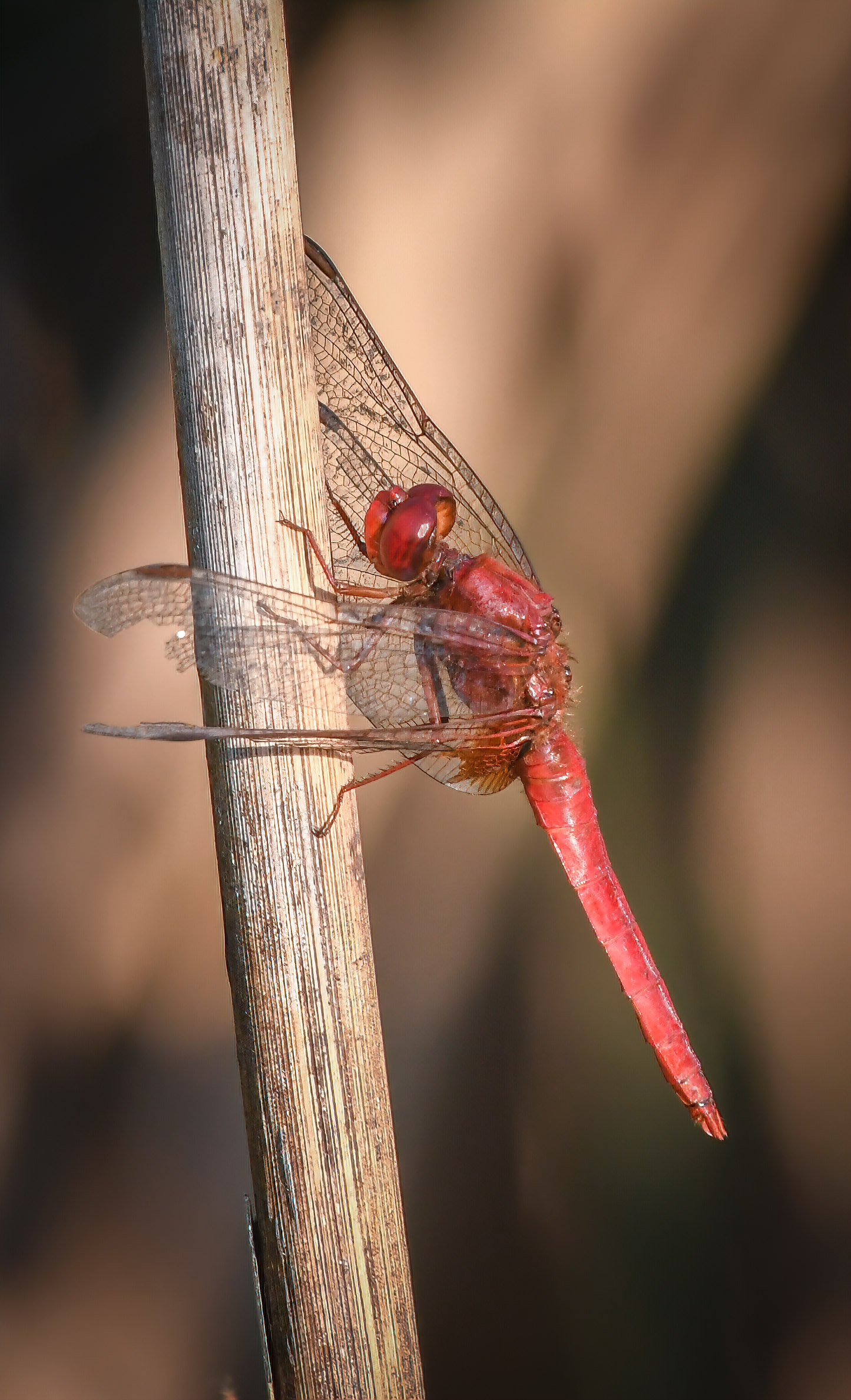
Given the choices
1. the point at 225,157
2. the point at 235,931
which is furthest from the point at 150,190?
the point at 235,931

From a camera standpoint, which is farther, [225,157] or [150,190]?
[150,190]

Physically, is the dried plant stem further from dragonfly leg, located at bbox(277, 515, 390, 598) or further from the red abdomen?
the red abdomen

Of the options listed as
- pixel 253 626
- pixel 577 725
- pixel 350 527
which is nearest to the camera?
pixel 253 626

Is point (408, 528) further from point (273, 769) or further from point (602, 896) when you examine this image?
point (602, 896)

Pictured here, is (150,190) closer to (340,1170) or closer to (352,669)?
(352,669)

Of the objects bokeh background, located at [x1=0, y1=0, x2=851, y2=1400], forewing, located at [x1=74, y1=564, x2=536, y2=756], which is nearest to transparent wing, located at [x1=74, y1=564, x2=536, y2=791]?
forewing, located at [x1=74, y1=564, x2=536, y2=756]

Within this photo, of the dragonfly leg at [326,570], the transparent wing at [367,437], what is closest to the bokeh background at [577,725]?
the transparent wing at [367,437]

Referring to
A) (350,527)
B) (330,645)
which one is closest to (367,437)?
(350,527)
